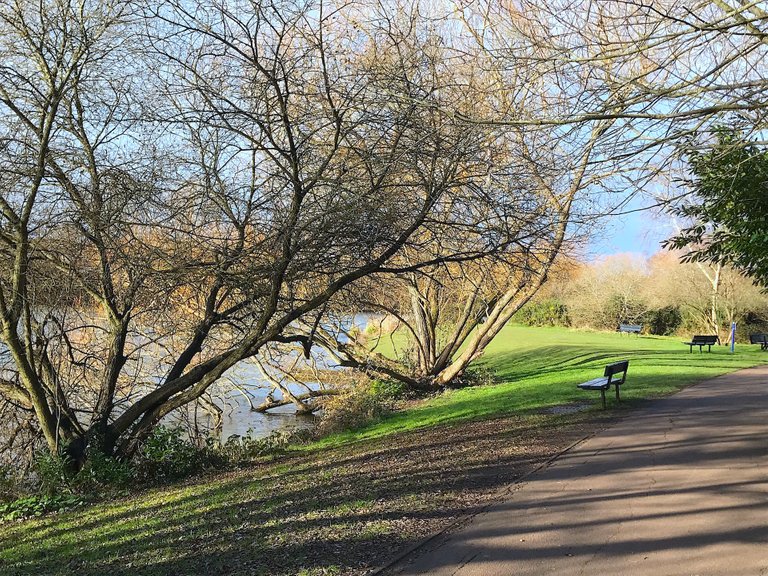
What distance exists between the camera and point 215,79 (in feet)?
26.5

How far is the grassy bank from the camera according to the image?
194 inches

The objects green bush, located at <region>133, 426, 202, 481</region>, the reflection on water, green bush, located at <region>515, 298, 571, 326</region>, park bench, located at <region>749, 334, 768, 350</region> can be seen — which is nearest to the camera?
green bush, located at <region>133, 426, 202, 481</region>

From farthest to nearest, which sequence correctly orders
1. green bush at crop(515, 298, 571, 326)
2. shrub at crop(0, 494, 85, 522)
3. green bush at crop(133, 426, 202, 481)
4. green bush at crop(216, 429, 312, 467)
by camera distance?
green bush at crop(515, 298, 571, 326) < green bush at crop(216, 429, 312, 467) < green bush at crop(133, 426, 202, 481) < shrub at crop(0, 494, 85, 522)

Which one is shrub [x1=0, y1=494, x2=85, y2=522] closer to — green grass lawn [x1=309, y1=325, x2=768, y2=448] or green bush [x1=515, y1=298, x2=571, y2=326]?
green grass lawn [x1=309, y1=325, x2=768, y2=448]

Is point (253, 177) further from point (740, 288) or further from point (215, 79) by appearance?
point (740, 288)

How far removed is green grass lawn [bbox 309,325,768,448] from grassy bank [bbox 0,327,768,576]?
18 cm

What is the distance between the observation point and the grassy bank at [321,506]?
493 centimetres

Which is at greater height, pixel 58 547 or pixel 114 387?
pixel 114 387

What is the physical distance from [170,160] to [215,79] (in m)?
1.28

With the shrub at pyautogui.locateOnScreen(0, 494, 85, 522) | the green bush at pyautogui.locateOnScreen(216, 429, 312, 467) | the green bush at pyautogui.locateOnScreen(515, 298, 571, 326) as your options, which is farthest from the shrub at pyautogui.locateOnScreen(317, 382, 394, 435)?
the green bush at pyautogui.locateOnScreen(515, 298, 571, 326)

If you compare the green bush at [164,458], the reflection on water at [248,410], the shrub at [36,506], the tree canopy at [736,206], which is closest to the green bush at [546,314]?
the reflection on water at [248,410]

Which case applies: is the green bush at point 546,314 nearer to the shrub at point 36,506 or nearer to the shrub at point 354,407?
the shrub at point 354,407

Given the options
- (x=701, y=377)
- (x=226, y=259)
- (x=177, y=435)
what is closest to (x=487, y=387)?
(x=701, y=377)

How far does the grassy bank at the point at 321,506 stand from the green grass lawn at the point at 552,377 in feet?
0.60
